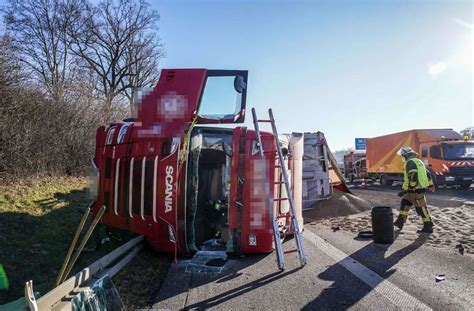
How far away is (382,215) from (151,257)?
4.02 m

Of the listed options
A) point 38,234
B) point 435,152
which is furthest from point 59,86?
point 435,152

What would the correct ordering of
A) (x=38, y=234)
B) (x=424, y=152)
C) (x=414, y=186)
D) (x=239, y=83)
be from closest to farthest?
(x=239, y=83) → (x=38, y=234) → (x=414, y=186) → (x=424, y=152)

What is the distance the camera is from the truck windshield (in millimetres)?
17750

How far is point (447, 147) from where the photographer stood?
17.9 meters

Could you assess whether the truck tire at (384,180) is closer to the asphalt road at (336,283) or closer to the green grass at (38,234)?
the asphalt road at (336,283)

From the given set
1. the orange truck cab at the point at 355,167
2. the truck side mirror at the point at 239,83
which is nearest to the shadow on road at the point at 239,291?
the truck side mirror at the point at 239,83

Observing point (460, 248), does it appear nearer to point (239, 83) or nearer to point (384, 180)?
point (239, 83)

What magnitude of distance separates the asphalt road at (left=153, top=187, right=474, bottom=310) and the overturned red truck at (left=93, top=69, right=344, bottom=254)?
0.54m

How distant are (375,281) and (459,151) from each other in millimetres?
16057

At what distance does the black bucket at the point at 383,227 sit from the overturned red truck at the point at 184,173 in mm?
1748

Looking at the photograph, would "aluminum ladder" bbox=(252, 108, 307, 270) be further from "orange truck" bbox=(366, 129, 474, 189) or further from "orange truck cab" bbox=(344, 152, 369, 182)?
"orange truck cab" bbox=(344, 152, 369, 182)

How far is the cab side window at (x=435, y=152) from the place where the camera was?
A: 18109 millimetres

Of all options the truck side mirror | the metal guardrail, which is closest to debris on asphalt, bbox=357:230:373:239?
the truck side mirror

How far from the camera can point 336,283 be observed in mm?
4438
